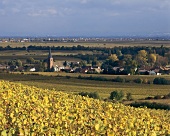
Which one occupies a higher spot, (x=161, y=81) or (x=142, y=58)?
(x=161, y=81)

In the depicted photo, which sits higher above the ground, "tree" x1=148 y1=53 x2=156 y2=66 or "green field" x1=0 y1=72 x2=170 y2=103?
"green field" x1=0 y1=72 x2=170 y2=103

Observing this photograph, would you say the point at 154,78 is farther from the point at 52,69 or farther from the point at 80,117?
the point at 80,117

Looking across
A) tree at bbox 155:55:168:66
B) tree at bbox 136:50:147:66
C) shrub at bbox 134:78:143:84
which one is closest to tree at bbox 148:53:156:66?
tree at bbox 155:55:168:66

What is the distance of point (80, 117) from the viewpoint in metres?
9.45

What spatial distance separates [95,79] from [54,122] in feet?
162

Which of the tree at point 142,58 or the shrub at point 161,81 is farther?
the tree at point 142,58

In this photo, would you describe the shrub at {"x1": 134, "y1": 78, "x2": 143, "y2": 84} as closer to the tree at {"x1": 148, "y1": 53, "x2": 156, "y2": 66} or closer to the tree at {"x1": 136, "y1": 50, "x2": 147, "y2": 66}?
the tree at {"x1": 136, "y1": 50, "x2": 147, "y2": 66}

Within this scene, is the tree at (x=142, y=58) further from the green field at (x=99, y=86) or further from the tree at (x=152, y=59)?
the green field at (x=99, y=86)

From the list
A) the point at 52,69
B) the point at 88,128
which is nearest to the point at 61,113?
the point at 88,128

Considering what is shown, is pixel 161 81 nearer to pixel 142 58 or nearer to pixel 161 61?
pixel 161 61

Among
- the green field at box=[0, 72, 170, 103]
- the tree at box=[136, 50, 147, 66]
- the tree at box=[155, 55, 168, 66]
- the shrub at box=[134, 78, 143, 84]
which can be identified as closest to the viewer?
the green field at box=[0, 72, 170, 103]

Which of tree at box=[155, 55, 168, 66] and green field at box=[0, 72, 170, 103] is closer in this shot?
green field at box=[0, 72, 170, 103]

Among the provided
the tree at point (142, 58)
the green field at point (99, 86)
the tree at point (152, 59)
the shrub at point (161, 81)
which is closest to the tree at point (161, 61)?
the tree at point (152, 59)

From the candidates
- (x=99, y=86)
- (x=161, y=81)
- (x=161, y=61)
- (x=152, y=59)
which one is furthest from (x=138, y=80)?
(x=152, y=59)
